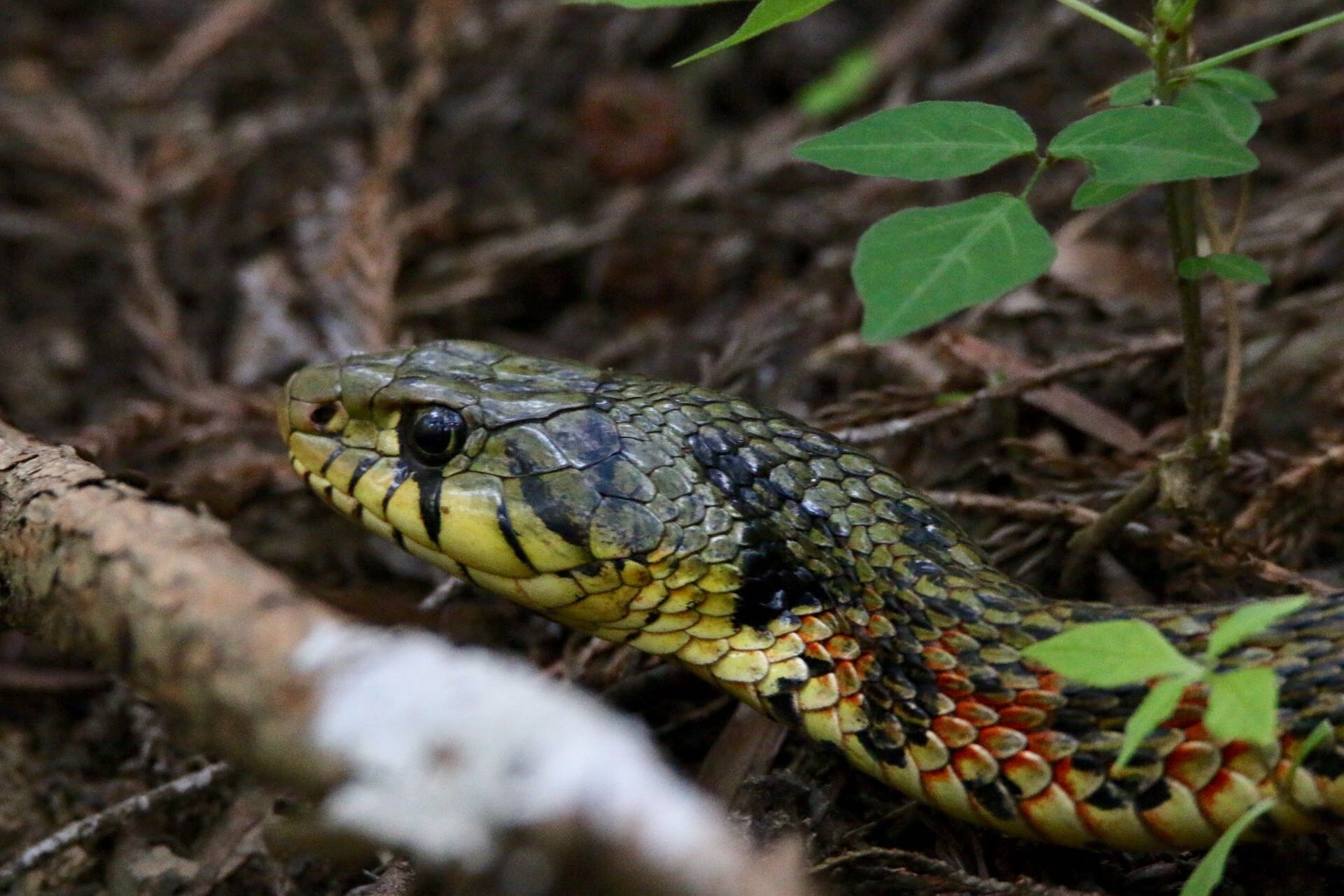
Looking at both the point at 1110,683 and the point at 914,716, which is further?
the point at 914,716

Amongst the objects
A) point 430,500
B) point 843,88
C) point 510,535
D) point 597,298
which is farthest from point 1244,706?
point 843,88

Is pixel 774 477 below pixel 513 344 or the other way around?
the other way around

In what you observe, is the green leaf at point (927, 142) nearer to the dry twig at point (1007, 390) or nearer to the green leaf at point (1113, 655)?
the green leaf at point (1113, 655)

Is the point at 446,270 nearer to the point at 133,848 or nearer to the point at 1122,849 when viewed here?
the point at 133,848

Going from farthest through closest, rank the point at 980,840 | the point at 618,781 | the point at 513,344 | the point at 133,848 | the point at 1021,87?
the point at 1021,87, the point at 513,344, the point at 133,848, the point at 980,840, the point at 618,781

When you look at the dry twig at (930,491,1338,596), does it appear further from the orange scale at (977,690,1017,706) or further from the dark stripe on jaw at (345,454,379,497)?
the dark stripe on jaw at (345,454,379,497)

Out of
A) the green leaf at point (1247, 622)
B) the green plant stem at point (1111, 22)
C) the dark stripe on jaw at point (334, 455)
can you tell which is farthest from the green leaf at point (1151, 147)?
the dark stripe on jaw at point (334, 455)

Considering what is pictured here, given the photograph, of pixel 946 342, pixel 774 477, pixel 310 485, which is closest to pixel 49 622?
pixel 310 485
